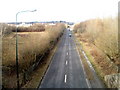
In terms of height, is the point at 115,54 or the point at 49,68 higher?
the point at 115,54

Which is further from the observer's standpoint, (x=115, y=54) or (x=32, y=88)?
(x=115, y=54)

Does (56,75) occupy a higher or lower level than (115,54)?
lower

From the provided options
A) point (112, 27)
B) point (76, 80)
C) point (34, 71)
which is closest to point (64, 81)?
point (76, 80)

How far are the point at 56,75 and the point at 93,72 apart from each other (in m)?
4.92

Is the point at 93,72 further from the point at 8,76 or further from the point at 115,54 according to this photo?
the point at 8,76

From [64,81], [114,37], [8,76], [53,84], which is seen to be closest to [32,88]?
[53,84]

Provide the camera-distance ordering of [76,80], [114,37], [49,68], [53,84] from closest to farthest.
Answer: [53,84] → [76,80] → [114,37] → [49,68]

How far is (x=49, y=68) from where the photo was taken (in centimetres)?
3534

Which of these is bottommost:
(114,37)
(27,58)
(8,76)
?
(8,76)

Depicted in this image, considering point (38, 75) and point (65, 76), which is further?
point (38, 75)

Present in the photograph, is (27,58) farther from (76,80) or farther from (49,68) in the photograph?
(76,80)

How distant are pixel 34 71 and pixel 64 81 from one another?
256 inches

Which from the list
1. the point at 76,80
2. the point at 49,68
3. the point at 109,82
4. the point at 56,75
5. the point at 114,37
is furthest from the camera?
the point at 49,68

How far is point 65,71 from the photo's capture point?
33.1m
